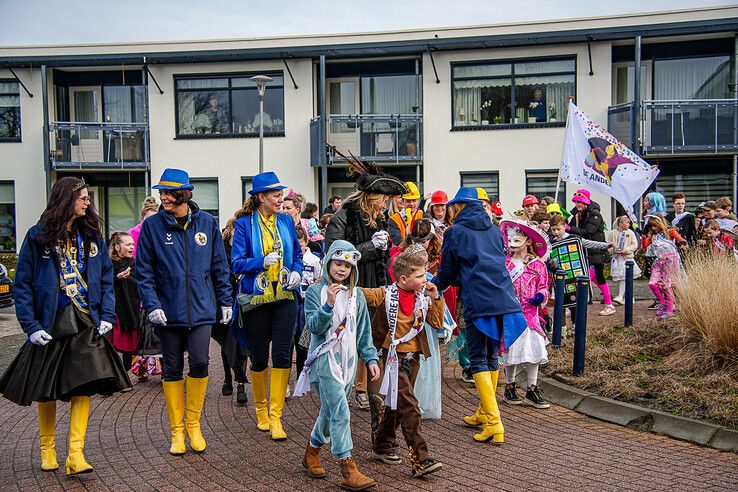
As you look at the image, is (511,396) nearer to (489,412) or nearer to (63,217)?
(489,412)

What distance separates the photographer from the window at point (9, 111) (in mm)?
27406

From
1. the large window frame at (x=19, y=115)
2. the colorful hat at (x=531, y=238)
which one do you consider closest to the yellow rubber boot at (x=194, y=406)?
the colorful hat at (x=531, y=238)

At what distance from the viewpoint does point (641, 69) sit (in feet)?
81.3

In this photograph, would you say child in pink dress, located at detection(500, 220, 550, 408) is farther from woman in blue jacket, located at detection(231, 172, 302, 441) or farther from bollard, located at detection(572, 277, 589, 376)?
woman in blue jacket, located at detection(231, 172, 302, 441)

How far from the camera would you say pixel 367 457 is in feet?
20.2

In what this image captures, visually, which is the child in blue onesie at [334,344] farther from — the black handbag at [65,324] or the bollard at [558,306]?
the bollard at [558,306]

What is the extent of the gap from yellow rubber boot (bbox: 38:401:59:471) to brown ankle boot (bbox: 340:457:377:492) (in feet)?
7.22

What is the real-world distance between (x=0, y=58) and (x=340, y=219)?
23.9 m

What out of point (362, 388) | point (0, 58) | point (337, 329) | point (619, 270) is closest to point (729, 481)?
point (337, 329)

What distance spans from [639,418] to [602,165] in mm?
6948

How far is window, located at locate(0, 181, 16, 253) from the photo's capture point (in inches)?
1093

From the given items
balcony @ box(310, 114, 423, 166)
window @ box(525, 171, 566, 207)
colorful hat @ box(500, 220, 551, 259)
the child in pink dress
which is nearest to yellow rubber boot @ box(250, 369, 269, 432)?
the child in pink dress

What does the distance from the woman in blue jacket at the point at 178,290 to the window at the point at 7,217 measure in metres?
23.9

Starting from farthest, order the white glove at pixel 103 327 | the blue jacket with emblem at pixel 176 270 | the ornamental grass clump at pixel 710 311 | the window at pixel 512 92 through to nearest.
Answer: the window at pixel 512 92, the ornamental grass clump at pixel 710 311, the blue jacket with emblem at pixel 176 270, the white glove at pixel 103 327
